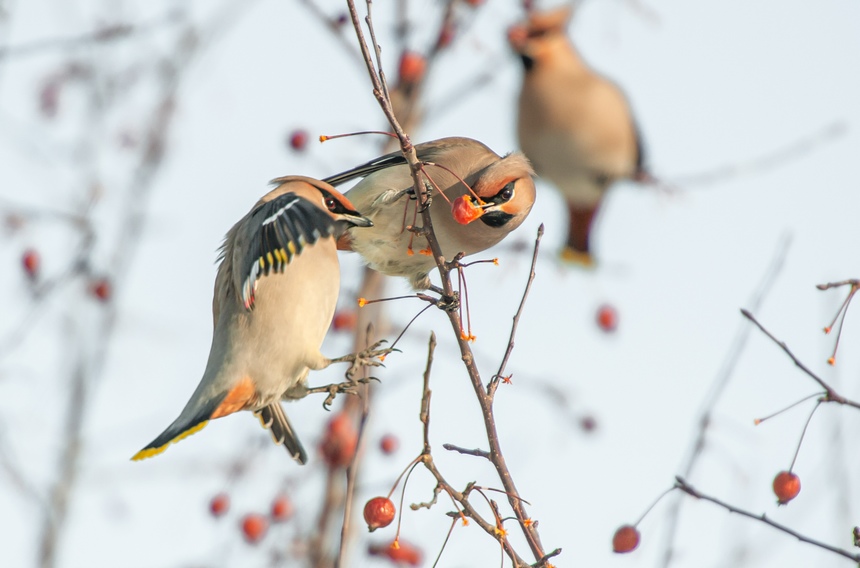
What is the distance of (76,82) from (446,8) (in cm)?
248

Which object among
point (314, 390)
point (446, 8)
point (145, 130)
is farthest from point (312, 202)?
point (145, 130)

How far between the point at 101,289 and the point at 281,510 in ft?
5.56

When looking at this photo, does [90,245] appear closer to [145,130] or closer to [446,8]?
[145,130]

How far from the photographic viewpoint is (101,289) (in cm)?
624

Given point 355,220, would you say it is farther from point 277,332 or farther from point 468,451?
point 468,451

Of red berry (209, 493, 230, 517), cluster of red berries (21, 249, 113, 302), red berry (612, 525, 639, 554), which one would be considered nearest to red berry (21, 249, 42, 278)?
cluster of red berries (21, 249, 113, 302)

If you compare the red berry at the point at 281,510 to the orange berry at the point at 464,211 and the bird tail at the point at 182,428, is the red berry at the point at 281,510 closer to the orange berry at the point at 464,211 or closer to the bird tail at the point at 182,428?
the bird tail at the point at 182,428

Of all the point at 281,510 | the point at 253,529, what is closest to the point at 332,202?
the point at 281,510

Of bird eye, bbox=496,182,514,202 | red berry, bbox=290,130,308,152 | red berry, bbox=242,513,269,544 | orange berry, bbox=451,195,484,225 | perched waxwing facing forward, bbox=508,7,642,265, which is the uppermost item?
perched waxwing facing forward, bbox=508,7,642,265

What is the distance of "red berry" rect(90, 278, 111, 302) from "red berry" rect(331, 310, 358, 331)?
140cm

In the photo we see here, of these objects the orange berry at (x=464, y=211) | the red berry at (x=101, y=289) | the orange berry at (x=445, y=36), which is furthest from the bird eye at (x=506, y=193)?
the red berry at (x=101, y=289)

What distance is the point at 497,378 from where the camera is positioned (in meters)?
2.91

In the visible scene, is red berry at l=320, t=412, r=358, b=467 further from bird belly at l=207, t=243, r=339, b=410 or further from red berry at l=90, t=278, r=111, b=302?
red berry at l=90, t=278, r=111, b=302

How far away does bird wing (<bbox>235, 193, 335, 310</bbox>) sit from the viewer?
371cm
